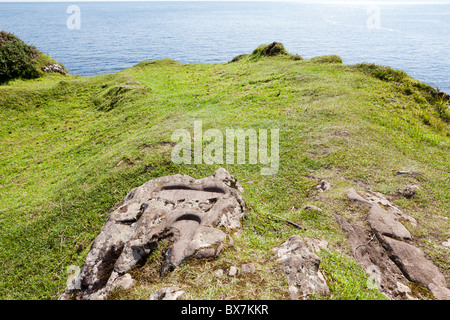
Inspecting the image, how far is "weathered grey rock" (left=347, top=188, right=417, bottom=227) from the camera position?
31.7ft

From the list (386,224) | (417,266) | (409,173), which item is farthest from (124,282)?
(409,173)

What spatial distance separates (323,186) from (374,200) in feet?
8.15

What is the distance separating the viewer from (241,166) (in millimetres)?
15023

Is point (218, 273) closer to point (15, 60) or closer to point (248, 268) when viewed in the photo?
point (248, 268)

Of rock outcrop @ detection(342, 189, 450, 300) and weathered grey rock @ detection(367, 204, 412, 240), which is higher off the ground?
weathered grey rock @ detection(367, 204, 412, 240)

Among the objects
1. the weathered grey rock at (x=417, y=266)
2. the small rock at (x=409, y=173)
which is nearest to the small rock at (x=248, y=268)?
the weathered grey rock at (x=417, y=266)

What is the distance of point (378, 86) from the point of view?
967 inches

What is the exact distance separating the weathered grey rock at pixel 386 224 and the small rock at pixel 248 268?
16.9ft

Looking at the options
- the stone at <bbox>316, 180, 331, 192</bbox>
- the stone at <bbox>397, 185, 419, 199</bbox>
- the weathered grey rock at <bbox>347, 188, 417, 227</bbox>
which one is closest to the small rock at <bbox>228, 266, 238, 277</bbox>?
the weathered grey rock at <bbox>347, 188, 417, 227</bbox>

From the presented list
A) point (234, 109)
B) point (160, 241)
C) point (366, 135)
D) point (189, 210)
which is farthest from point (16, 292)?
point (366, 135)

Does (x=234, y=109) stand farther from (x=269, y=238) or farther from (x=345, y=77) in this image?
(x=269, y=238)

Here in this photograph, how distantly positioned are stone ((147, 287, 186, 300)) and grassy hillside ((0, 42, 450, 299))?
0.77 feet

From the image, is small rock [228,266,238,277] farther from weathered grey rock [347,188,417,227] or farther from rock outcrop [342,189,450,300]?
weathered grey rock [347,188,417,227]

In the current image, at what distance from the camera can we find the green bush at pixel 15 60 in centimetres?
3697
